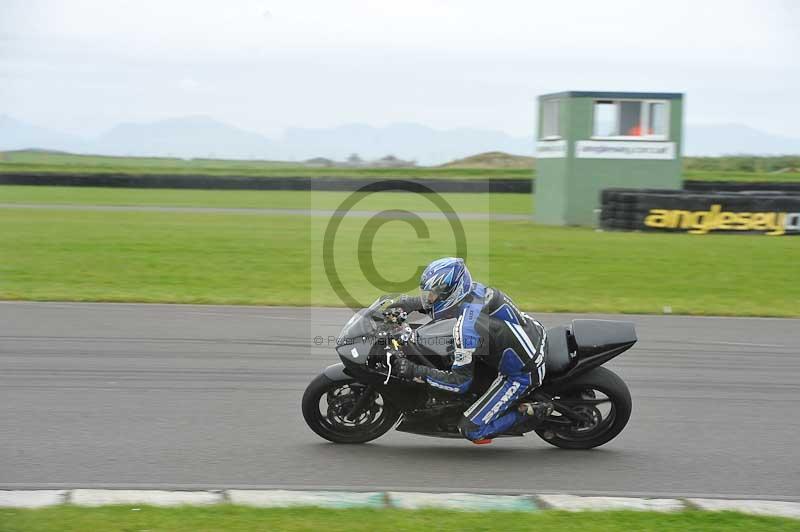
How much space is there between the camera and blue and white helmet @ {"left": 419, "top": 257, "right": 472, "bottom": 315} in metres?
6.64

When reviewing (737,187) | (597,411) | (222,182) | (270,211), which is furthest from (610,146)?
(222,182)

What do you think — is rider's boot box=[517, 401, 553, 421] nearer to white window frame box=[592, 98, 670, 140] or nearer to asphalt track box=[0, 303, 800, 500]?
asphalt track box=[0, 303, 800, 500]

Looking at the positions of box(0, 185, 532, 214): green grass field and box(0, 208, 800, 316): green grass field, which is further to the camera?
box(0, 185, 532, 214): green grass field

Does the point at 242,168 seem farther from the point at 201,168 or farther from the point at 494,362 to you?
the point at 494,362

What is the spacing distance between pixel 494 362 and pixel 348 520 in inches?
78.3

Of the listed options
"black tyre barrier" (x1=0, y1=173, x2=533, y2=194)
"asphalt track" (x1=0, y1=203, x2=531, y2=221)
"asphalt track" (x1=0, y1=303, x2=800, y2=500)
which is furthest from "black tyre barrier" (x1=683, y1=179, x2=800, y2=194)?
"asphalt track" (x1=0, y1=303, x2=800, y2=500)

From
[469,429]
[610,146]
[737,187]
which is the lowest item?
[469,429]

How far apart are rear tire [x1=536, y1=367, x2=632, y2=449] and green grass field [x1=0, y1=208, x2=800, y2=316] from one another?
698 cm

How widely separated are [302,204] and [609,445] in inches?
1233

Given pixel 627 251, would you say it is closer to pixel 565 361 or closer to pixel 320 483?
pixel 565 361

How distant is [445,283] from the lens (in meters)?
6.64

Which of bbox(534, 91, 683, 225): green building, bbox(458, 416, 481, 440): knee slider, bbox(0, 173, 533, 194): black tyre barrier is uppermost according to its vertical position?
bbox(534, 91, 683, 225): green building

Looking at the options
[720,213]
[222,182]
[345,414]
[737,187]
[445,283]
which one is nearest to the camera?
[445,283]

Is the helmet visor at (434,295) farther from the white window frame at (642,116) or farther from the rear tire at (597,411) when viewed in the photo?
the white window frame at (642,116)
